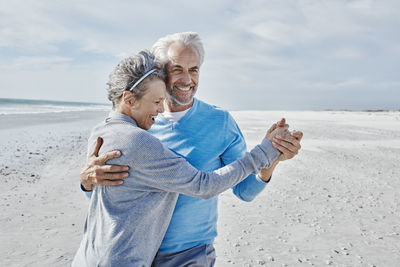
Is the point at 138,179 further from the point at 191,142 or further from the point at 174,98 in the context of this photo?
the point at 174,98

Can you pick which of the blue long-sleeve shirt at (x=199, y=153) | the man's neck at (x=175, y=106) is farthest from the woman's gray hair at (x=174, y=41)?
the blue long-sleeve shirt at (x=199, y=153)

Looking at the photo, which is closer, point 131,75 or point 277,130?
point 131,75

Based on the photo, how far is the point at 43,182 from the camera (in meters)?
8.05

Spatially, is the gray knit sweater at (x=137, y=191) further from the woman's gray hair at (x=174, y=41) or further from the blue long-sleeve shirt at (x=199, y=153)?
the woman's gray hair at (x=174, y=41)

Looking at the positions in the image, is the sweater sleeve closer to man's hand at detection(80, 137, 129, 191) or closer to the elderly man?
man's hand at detection(80, 137, 129, 191)

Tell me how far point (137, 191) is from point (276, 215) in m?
4.96

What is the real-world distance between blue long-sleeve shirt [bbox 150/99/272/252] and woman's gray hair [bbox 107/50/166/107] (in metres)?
0.53

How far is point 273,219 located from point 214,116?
417cm

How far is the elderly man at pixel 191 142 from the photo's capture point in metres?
2.20

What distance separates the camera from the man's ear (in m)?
1.88

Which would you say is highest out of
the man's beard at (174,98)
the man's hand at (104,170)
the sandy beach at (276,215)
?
the man's beard at (174,98)

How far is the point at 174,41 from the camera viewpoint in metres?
2.41

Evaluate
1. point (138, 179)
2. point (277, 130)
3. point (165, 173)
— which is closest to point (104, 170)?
point (138, 179)

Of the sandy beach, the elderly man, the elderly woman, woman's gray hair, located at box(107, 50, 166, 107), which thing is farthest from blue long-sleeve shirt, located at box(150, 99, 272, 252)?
the sandy beach
